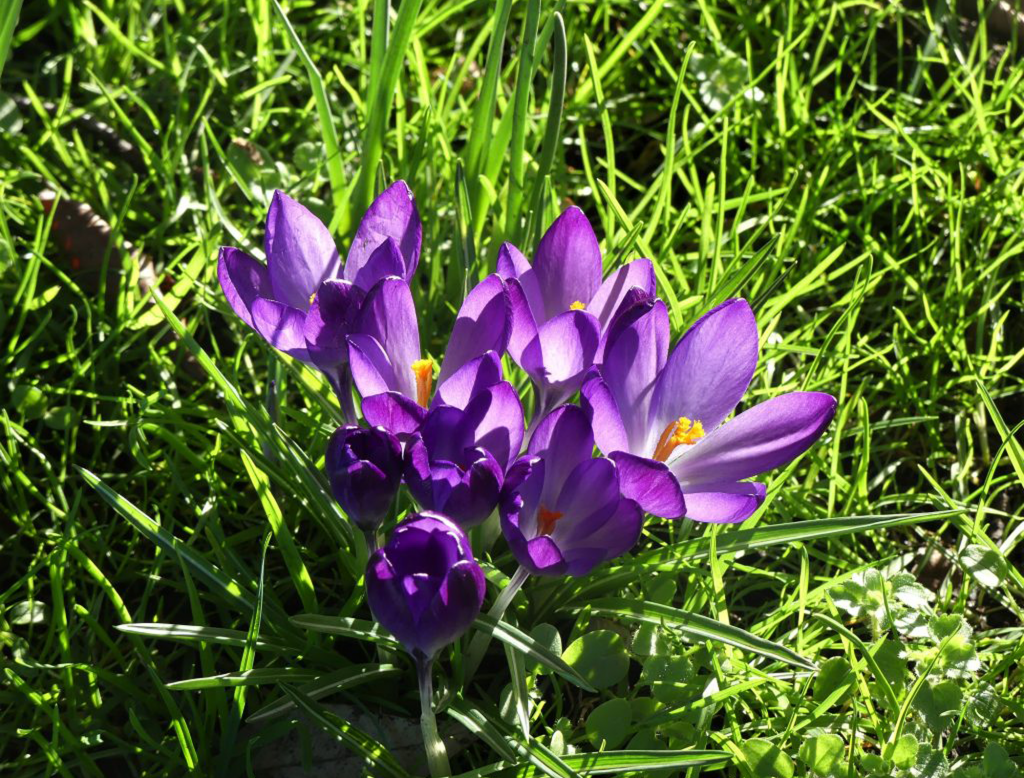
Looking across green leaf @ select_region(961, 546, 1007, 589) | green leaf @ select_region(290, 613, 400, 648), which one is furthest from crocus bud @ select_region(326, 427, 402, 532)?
green leaf @ select_region(961, 546, 1007, 589)

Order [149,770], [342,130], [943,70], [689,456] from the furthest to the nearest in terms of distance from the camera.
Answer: [943,70] < [342,130] < [149,770] < [689,456]

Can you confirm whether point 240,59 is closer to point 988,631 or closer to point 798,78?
point 798,78

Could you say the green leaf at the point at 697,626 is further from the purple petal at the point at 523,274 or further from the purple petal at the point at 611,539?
the purple petal at the point at 523,274

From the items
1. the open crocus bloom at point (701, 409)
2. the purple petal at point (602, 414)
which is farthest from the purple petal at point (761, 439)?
the purple petal at point (602, 414)

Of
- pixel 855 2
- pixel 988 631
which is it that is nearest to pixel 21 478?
pixel 988 631

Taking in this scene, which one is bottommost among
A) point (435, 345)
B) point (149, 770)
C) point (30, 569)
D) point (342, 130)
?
point (149, 770)
